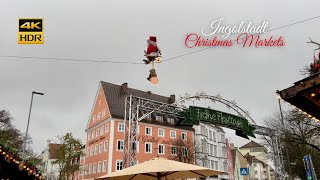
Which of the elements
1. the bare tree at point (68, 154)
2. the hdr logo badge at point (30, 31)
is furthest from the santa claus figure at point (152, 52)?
the bare tree at point (68, 154)

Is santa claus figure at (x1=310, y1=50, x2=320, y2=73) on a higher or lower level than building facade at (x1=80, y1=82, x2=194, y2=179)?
lower

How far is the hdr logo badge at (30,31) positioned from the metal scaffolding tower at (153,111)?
37.2ft

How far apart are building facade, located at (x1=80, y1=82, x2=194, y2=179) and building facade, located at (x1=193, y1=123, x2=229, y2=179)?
101 inches

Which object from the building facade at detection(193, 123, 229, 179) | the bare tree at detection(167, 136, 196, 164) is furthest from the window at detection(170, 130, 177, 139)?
the bare tree at detection(167, 136, 196, 164)

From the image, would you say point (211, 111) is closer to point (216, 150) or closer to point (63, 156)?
point (63, 156)

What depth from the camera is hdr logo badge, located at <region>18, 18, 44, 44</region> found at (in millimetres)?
9500

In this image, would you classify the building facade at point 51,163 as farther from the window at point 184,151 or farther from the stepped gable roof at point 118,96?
the window at point 184,151

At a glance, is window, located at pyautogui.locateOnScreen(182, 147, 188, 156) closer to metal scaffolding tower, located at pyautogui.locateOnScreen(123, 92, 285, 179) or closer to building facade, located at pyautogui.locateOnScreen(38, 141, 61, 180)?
metal scaffolding tower, located at pyautogui.locateOnScreen(123, 92, 285, 179)

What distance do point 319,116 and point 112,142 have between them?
1416 inches

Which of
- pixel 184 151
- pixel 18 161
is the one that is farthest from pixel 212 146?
pixel 18 161

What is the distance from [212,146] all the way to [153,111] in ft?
117

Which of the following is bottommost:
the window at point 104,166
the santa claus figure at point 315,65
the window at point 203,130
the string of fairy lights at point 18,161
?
the string of fairy lights at point 18,161

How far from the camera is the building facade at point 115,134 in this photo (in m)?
41.4

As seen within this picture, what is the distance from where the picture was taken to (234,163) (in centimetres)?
7025
